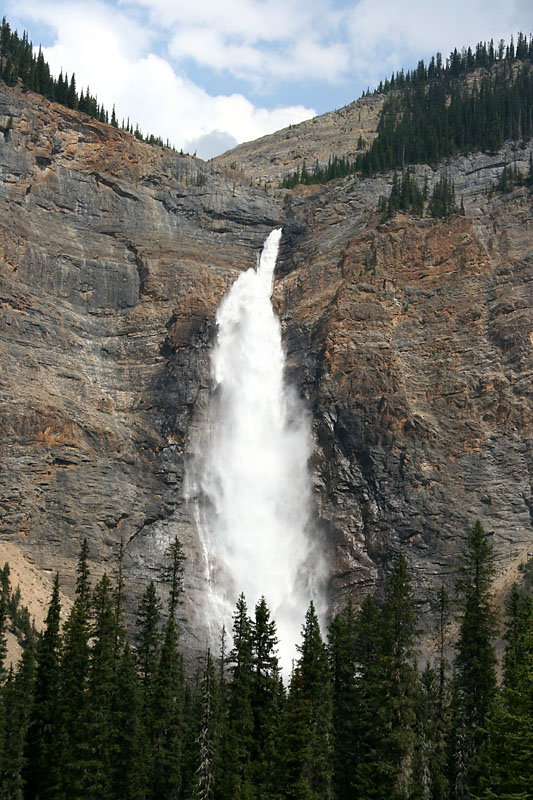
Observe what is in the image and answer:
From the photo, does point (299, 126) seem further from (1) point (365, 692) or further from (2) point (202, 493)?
(1) point (365, 692)

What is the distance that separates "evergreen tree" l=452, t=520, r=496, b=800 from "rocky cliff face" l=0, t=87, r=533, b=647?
28.0 metres

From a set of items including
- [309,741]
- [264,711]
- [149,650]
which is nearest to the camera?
[309,741]

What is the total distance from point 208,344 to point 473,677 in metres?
58.1

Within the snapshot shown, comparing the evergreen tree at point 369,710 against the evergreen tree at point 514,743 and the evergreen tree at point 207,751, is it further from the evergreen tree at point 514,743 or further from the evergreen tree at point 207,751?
the evergreen tree at point 207,751

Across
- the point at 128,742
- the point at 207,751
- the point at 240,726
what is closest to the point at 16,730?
the point at 128,742

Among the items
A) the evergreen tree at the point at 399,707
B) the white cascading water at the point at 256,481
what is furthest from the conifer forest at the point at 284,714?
the white cascading water at the point at 256,481

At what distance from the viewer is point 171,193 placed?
113m

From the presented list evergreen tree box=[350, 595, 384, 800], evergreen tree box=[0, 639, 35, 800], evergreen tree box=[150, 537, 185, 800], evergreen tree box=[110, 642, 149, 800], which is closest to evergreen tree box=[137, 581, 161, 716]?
evergreen tree box=[150, 537, 185, 800]

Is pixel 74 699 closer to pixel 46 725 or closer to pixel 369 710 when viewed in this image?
pixel 46 725

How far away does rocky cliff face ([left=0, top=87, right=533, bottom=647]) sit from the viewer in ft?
260

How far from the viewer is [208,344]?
3841 inches

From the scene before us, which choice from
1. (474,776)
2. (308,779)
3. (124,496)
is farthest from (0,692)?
(124,496)

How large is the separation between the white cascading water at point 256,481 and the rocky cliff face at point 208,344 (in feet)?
5.90

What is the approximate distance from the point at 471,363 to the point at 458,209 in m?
22.8
